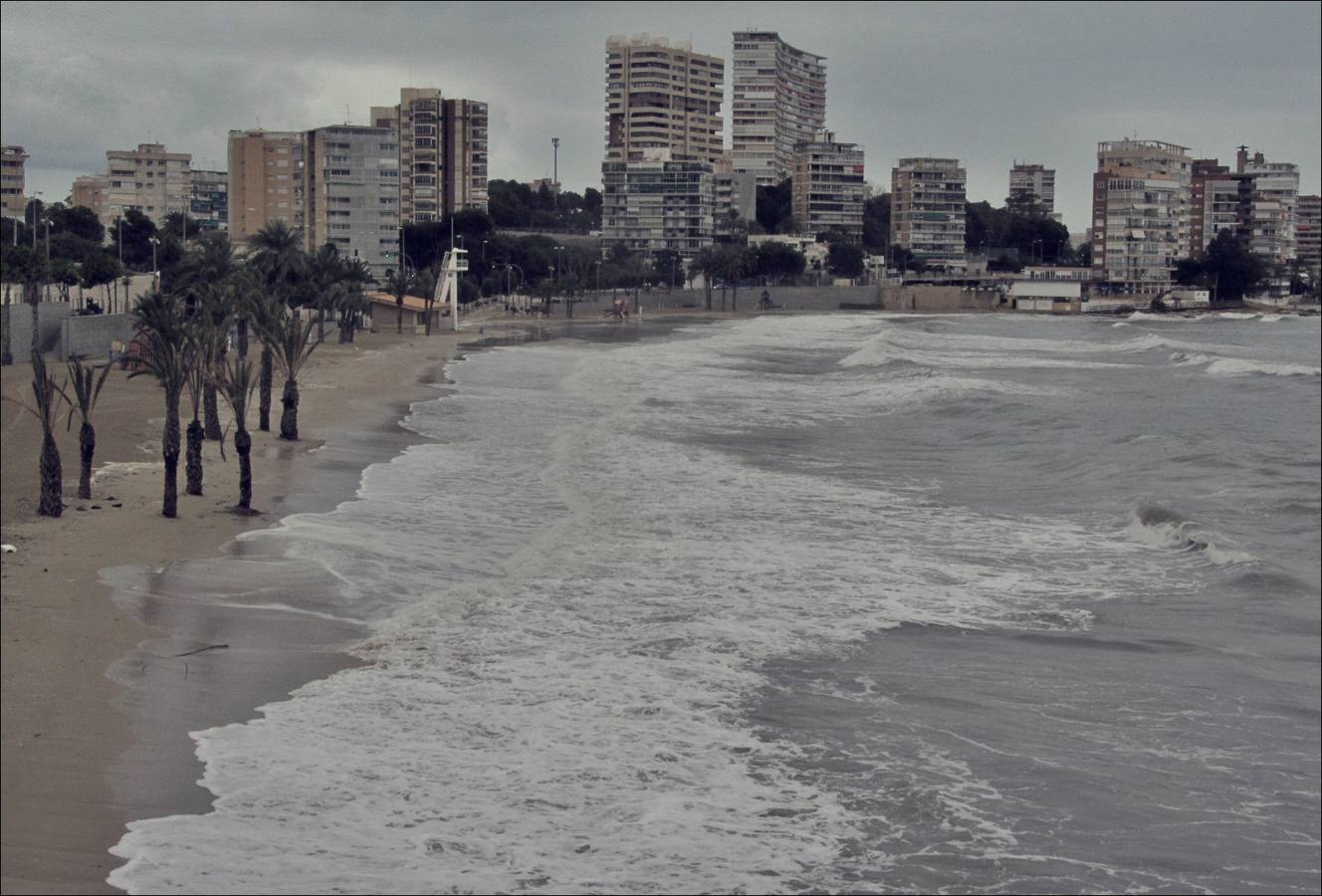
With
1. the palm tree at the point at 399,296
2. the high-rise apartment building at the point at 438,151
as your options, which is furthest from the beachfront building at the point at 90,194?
the palm tree at the point at 399,296

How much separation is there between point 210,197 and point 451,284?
10298 cm

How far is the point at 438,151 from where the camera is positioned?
16588cm

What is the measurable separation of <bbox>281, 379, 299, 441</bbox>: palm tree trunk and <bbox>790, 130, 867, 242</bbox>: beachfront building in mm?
167832

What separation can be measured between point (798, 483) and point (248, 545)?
409 inches

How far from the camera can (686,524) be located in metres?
21.0

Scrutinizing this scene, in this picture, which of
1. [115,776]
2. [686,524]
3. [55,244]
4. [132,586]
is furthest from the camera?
[55,244]

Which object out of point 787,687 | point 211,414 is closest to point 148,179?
point 211,414

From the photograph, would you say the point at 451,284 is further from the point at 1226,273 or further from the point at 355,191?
the point at 1226,273

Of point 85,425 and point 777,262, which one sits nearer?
point 85,425

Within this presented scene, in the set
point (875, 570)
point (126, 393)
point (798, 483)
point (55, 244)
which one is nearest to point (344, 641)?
point (875, 570)

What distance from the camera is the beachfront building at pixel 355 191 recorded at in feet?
415

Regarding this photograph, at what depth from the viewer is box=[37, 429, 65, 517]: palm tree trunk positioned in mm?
18516

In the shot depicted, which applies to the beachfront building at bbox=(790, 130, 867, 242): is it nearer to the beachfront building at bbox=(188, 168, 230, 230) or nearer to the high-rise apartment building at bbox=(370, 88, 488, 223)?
the high-rise apartment building at bbox=(370, 88, 488, 223)

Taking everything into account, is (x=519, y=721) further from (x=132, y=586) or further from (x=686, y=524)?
(x=686, y=524)
